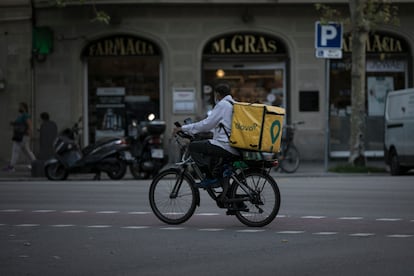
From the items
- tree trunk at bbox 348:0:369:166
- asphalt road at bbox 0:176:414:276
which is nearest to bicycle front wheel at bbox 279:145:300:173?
tree trunk at bbox 348:0:369:166

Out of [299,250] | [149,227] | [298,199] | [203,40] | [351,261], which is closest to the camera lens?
[351,261]

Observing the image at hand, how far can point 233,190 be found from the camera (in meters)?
9.63

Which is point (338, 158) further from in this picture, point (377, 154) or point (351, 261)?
point (351, 261)

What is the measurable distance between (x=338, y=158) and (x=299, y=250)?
1683 centimetres

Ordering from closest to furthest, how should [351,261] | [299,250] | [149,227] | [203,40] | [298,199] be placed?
[351,261], [299,250], [149,227], [298,199], [203,40]

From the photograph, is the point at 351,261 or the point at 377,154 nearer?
the point at 351,261

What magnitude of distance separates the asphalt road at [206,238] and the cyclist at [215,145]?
0.66 m

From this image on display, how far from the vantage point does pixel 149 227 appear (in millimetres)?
9836

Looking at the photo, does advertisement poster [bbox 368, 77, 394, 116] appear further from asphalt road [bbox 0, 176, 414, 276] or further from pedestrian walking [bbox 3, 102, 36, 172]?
asphalt road [bbox 0, 176, 414, 276]

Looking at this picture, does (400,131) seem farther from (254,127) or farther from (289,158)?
(254,127)

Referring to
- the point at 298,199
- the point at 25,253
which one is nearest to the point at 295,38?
the point at 298,199

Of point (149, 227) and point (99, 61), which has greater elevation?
point (99, 61)

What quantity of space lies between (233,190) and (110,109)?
15592 mm

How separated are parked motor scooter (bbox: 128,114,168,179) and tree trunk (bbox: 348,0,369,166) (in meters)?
5.16
